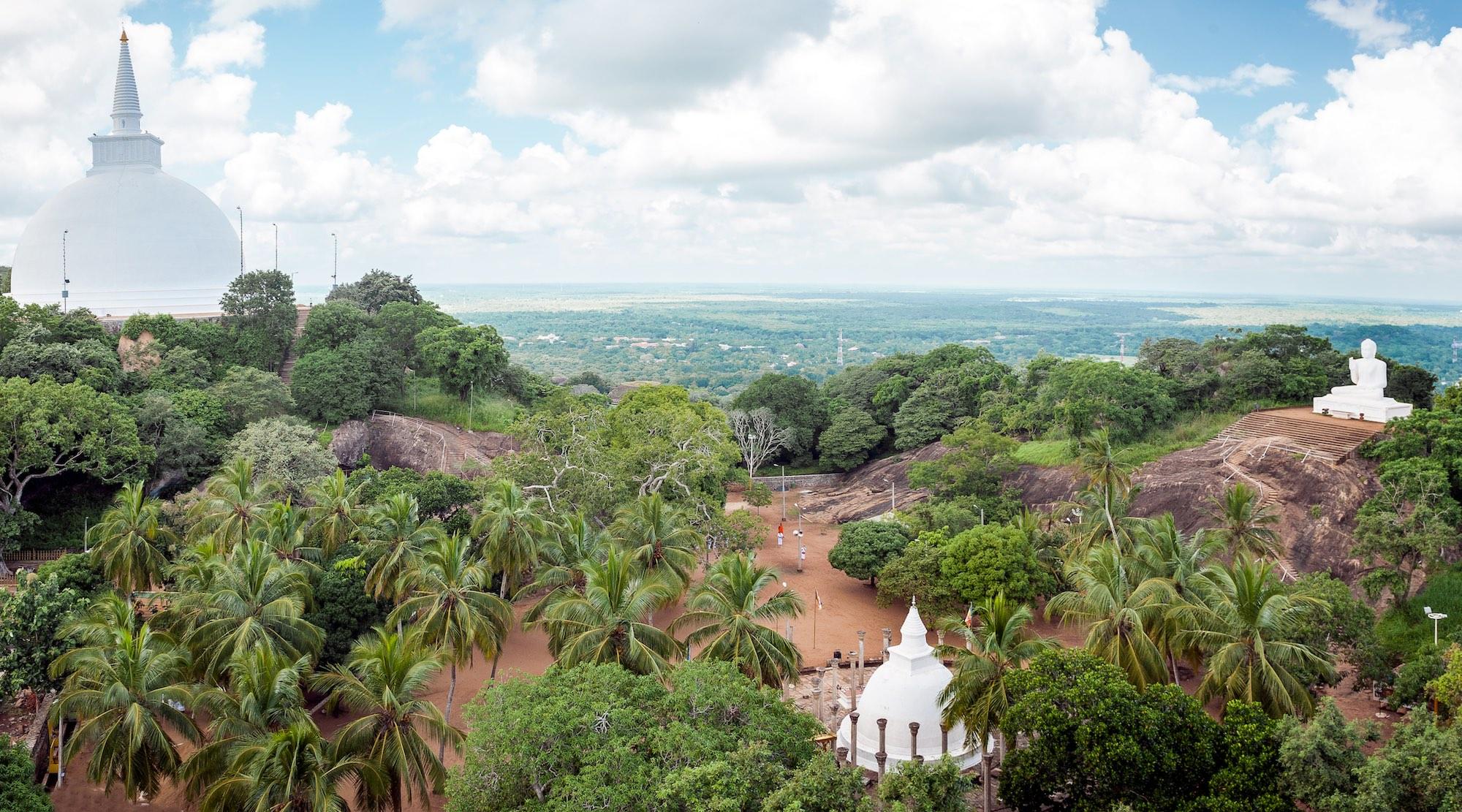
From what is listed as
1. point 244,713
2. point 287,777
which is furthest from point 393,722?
point 244,713

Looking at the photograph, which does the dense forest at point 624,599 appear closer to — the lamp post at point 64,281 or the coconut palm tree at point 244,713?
the coconut palm tree at point 244,713

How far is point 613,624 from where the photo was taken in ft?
61.9

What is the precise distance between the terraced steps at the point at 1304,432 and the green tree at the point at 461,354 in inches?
1256

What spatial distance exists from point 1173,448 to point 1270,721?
2361 centimetres

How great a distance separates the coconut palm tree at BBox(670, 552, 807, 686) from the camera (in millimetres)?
18922

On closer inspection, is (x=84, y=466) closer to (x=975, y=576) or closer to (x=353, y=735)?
(x=353, y=735)

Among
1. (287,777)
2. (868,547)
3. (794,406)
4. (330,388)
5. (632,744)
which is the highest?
(330,388)

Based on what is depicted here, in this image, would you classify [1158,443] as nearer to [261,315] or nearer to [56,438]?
[56,438]

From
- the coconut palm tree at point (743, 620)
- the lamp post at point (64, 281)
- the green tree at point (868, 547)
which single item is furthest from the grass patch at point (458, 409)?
the coconut palm tree at point (743, 620)

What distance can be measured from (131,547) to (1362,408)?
1544 inches

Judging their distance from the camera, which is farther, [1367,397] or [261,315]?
[261,315]

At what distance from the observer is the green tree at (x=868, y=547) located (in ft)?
106

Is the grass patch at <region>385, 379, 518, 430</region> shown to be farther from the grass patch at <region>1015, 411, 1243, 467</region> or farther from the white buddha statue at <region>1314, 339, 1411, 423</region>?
the white buddha statue at <region>1314, 339, 1411, 423</region>

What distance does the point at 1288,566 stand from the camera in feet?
92.8
